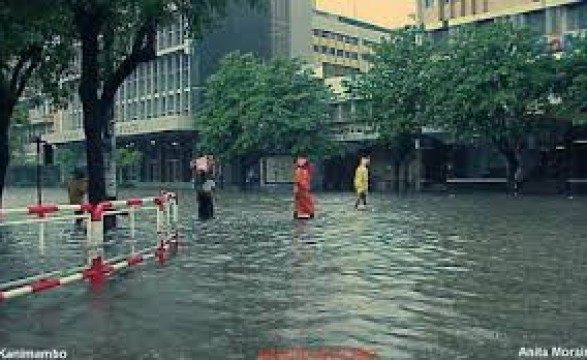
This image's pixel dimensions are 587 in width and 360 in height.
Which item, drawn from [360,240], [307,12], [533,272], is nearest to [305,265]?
[533,272]


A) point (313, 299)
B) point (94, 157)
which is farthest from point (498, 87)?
point (313, 299)

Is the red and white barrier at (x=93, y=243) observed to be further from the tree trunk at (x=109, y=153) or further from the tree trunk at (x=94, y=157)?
the tree trunk at (x=109, y=153)

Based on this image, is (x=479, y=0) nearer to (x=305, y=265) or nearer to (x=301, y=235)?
(x=301, y=235)

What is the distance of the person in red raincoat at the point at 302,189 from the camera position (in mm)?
23688

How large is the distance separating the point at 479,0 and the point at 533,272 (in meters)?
46.1

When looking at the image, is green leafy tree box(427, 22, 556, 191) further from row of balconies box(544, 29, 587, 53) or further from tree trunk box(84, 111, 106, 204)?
tree trunk box(84, 111, 106, 204)

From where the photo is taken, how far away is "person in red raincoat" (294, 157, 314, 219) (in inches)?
933

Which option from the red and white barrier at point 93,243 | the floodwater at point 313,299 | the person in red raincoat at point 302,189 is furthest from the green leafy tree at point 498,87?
the red and white barrier at point 93,243

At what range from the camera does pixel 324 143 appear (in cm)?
5925

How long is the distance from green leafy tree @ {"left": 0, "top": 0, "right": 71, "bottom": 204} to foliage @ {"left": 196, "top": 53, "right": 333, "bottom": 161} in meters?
32.5

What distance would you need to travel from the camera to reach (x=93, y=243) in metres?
11.5

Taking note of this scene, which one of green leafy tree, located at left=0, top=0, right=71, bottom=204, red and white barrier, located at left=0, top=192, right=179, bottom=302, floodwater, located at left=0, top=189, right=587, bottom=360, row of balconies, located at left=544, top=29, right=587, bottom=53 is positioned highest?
row of balconies, located at left=544, top=29, right=587, bottom=53

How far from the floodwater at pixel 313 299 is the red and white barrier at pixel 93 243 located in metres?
0.18

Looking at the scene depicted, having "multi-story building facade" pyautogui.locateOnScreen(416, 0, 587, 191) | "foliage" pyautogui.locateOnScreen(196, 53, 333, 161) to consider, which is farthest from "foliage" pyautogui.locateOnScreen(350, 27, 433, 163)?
"foliage" pyautogui.locateOnScreen(196, 53, 333, 161)
